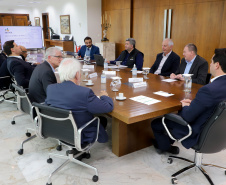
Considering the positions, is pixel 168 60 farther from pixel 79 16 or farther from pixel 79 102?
pixel 79 16

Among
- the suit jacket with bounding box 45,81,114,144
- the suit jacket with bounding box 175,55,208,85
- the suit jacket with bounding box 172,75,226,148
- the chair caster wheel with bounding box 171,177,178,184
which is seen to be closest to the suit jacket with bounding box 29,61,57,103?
the suit jacket with bounding box 45,81,114,144

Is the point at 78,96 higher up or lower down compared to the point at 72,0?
lower down

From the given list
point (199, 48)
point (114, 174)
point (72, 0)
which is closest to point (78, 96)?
point (114, 174)

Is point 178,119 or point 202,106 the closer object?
point 202,106

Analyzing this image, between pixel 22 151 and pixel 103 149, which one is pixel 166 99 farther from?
pixel 22 151

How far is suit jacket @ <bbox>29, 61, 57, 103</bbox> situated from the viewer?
2.73 metres

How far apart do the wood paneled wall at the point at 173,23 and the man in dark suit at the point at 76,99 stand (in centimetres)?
401

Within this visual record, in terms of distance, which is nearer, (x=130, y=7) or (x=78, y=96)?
(x=78, y=96)

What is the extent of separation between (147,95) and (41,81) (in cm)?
131

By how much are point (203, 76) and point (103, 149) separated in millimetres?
1871

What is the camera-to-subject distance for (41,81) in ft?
9.08

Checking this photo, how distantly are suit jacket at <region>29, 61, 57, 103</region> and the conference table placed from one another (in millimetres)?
598

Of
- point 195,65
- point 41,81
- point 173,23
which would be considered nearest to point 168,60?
point 195,65

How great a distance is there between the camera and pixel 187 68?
367cm
